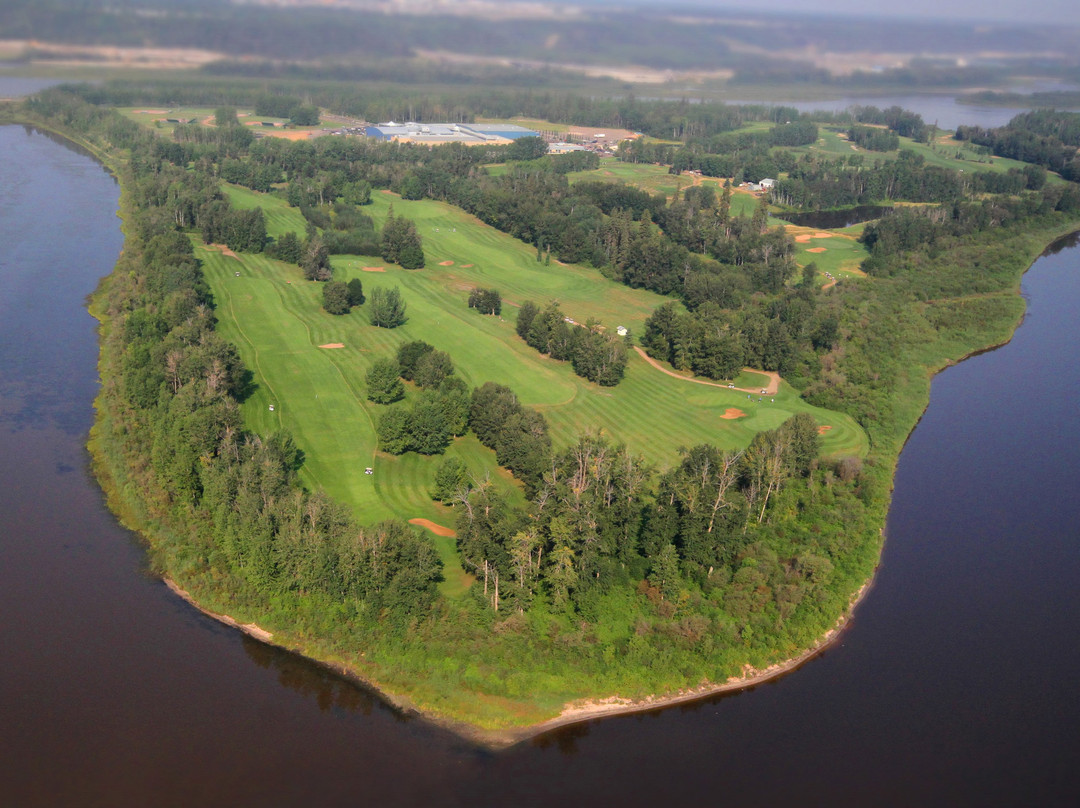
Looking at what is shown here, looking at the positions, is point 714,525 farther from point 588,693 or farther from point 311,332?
point 311,332

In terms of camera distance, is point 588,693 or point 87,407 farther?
point 87,407

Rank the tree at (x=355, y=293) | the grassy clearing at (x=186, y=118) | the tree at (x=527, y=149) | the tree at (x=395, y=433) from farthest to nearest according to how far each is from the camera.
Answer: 1. the tree at (x=527, y=149)
2. the grassy clearing at (x=186, y=118)
3. the tree at (x=355, y=293)
4. the tree at (x=395, y=433)

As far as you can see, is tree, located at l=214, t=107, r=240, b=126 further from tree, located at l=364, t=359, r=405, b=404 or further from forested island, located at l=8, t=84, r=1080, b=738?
tree, located at l=364, t=359, r=405, b=404

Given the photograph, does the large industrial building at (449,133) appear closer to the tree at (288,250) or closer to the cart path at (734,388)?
the tree at (288,250)

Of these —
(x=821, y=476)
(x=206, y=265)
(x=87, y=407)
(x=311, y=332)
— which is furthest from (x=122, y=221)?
(x=821, y=476)

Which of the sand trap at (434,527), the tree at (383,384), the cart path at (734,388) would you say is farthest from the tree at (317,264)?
the sand trap at (434,527)

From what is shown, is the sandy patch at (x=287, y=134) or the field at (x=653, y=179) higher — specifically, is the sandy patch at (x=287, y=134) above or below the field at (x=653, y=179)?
above

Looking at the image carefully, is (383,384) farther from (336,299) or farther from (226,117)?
(226,117)

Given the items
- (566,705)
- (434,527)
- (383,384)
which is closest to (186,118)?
(383,384)
